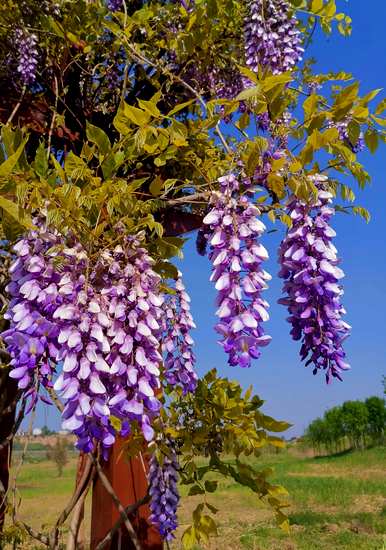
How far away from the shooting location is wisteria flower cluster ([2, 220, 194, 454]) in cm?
111

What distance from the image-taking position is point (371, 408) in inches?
879

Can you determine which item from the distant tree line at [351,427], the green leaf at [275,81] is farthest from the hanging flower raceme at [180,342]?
the distant tree line at [351,427]

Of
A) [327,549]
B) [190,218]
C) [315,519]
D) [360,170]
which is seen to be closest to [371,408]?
[315,519]

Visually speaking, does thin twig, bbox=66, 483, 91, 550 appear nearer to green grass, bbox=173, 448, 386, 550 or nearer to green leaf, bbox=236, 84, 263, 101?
green grass, bbox=173, 448, 386, 550

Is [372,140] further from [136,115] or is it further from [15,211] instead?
[15,211]

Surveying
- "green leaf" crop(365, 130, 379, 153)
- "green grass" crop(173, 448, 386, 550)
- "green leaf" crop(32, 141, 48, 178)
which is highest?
"green leaf" crop(365, 130, 379, 153)

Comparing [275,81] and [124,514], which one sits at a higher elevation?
[275,81]

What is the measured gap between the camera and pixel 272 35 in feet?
9.87

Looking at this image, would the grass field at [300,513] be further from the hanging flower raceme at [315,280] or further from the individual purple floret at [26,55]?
the individual purple floret at [26,55]

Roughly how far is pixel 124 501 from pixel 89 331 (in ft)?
6.38

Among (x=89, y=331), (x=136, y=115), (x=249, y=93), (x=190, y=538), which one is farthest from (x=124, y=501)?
(x=249, y=93)

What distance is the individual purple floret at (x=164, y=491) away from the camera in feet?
7.67

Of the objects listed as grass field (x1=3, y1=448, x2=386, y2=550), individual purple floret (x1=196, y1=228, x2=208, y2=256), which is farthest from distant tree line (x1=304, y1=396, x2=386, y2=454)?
individual purple floret (x1=196, y1=228, x2=208, y2=256)

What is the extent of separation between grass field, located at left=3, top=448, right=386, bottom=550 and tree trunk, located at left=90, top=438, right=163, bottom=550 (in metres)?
0.34
